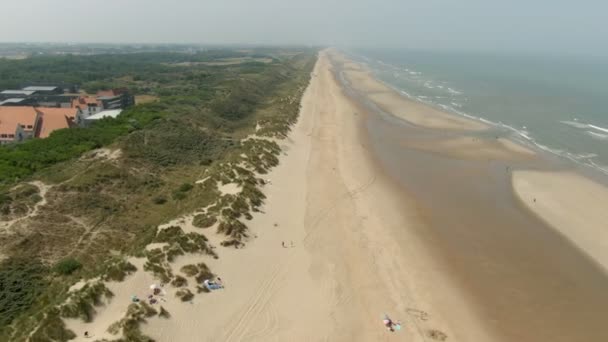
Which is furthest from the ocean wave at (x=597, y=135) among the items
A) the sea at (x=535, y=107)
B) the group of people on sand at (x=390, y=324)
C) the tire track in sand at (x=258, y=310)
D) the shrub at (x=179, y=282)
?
the shrub at (x=179, y=282)

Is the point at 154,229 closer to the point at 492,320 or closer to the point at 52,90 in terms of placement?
the point at 492,320

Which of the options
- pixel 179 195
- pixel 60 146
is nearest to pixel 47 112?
pixel 60 146

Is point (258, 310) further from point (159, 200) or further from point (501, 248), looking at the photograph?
point (501, 248)

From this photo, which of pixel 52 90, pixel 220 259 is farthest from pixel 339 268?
pixel 52 90

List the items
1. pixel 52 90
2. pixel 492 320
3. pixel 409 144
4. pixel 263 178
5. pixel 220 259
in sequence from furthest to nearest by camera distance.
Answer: pixel 52 90 → pixel 409 144 → pixel 263 178 → pixel 220 259 → pixel 492 320

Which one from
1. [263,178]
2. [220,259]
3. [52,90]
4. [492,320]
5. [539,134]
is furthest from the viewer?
[52,90]

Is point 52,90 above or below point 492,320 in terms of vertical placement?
above

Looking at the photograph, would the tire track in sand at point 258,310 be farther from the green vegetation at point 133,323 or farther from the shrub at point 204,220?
the shrub at point 204,220
